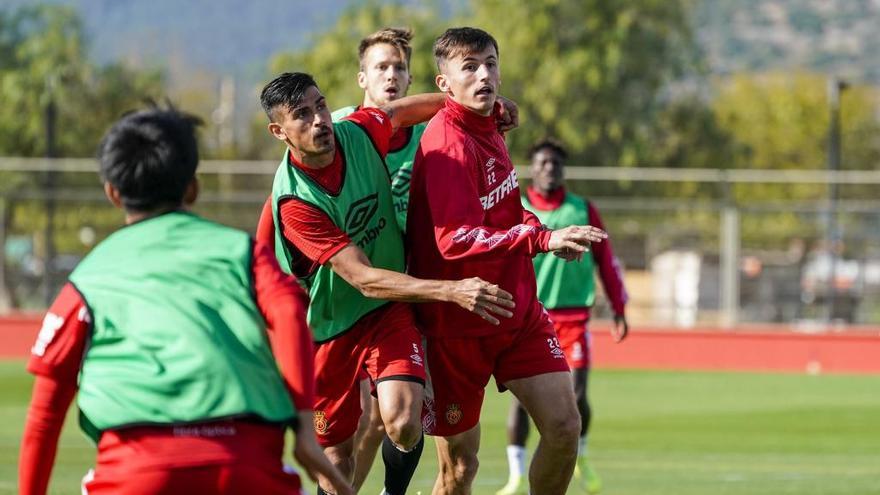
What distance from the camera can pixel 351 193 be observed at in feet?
23.8

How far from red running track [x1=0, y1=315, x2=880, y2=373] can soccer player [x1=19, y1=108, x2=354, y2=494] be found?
21402 mm

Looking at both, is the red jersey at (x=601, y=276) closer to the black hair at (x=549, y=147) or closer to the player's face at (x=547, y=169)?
the player's face at (x=547, y=169)

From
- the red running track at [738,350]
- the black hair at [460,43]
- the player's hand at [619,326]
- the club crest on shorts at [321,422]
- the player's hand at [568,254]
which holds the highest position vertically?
the black hair at [460,43]

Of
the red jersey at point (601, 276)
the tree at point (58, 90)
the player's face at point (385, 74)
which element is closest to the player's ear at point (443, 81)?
the player's face at point (385, 74)

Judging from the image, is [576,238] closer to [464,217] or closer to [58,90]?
[464,217]

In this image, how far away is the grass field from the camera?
38.7 feet

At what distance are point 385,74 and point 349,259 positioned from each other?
2147 mm

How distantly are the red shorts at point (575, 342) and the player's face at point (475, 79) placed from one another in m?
4.95

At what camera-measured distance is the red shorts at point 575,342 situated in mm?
12258

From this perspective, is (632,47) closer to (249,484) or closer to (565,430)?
(565,430)

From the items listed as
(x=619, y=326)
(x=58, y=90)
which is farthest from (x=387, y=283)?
(x=58, y=90)

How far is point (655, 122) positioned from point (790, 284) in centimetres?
1964

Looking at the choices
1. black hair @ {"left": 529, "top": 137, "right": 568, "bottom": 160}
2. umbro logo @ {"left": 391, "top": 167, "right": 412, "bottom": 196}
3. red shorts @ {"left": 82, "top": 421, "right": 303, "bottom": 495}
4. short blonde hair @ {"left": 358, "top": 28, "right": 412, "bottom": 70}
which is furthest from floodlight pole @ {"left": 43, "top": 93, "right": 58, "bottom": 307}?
red shorts @ {"left": 82, "top": 421, "right": 303, "bottom": 495}

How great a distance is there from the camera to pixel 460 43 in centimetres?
750
